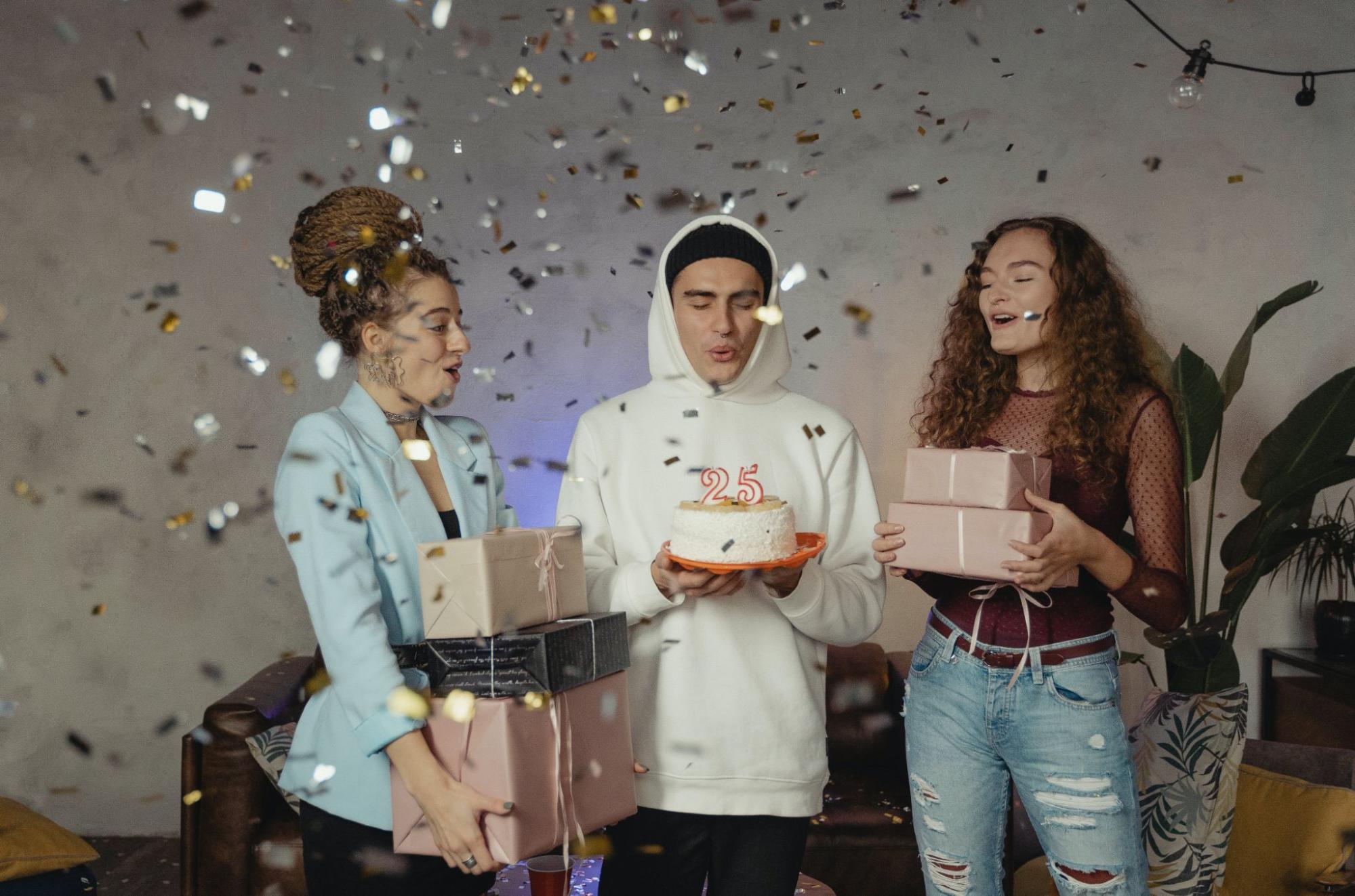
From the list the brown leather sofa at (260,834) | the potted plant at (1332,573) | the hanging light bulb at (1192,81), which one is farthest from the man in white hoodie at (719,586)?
the potted plant at (1332,573)

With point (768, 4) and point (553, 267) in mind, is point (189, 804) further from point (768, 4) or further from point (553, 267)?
point (768, 4)

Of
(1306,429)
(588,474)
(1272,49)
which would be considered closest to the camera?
(588,474)

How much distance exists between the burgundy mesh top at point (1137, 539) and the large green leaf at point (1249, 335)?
1.34 meters

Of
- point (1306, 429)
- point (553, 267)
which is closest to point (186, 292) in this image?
point (553, 267)

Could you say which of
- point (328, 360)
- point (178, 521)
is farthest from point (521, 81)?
point (178, 521)

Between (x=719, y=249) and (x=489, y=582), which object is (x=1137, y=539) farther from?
(x=489, y=582)

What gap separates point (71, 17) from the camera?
3.65 meters

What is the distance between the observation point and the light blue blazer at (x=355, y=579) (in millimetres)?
1292

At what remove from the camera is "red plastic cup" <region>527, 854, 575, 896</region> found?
5.82 ft

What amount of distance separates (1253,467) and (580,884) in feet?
7.28

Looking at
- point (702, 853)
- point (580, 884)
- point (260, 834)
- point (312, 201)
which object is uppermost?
point (312, 201)

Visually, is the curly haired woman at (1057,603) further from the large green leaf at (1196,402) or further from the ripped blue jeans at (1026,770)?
the large green leaf at (1196,402)

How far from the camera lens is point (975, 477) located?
5.15 ft

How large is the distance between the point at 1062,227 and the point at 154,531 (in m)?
3.32
